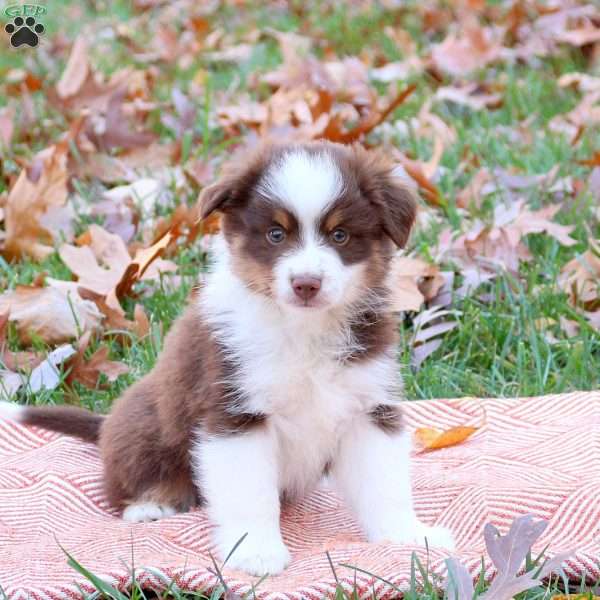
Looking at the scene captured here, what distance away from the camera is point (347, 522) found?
11.0 ft

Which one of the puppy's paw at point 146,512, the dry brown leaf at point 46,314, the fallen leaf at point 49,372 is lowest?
the puppy's paw at point 146,512

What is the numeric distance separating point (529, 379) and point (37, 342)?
6.16 feet

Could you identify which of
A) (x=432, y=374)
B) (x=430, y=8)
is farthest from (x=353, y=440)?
(x=430, y=8)

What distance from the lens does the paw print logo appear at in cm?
470

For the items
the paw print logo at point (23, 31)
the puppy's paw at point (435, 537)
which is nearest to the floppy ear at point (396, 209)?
the puppy's paw at point (435, 537)

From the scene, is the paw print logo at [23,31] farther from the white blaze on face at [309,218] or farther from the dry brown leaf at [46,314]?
the white blaze on face at [309,218]

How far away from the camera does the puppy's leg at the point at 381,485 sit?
3.08 metres

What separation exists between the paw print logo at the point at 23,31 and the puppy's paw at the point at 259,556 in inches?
102

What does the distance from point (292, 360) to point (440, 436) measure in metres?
0.89

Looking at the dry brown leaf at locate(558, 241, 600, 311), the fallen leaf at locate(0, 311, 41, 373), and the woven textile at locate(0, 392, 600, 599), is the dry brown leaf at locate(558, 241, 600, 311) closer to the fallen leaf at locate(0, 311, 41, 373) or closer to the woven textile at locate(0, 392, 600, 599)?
the woven textile at locate(0, 392, 600, 599)

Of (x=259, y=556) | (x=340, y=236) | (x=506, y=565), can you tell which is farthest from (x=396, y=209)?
(x=506, y=565)

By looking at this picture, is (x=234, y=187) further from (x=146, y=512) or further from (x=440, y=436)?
(x=440, y=436)

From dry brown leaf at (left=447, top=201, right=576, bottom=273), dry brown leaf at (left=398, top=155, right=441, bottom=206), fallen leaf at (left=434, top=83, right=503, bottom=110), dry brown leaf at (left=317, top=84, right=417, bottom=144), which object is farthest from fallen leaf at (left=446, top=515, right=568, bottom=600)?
fallen leaf at (left=434, top=83, right=503, bottom=110)

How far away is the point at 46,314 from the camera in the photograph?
4379 millimetres
